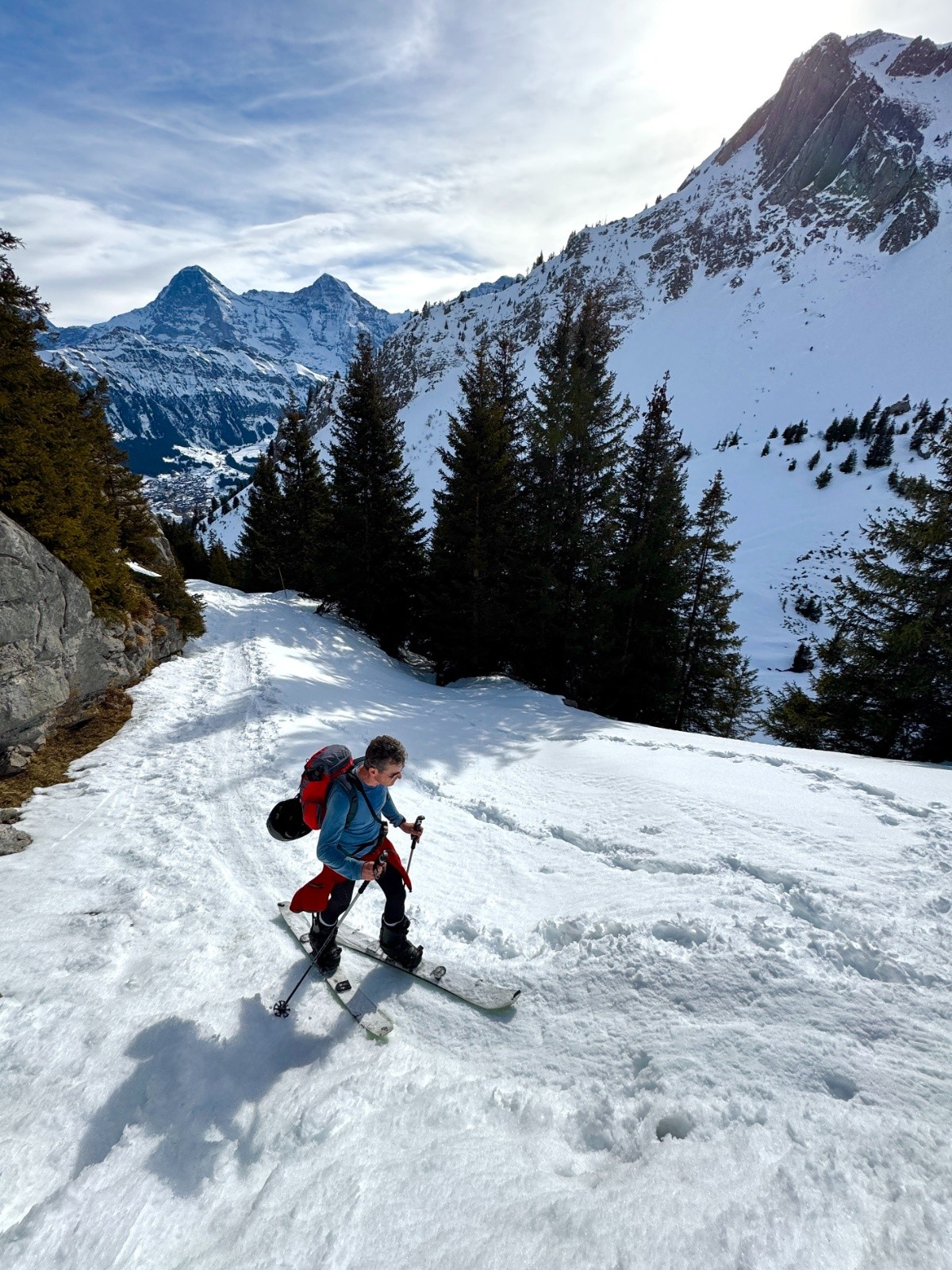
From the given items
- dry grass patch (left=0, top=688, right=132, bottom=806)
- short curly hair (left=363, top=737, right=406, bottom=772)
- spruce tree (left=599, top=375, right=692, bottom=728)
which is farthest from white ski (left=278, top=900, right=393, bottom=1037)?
spruce tree (left=599, top=375, right=692, bottom=728)

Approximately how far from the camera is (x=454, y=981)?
14.7 feet

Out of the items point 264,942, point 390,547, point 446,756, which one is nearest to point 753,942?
point 264,942

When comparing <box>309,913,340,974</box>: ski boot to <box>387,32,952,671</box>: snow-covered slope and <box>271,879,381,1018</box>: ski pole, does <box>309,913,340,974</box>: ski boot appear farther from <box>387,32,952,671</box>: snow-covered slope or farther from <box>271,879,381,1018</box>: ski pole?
<box>387,32,952,671</box>: snow-covered slope

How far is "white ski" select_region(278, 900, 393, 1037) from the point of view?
4.08m

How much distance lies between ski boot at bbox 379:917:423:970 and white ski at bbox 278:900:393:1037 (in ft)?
1.16

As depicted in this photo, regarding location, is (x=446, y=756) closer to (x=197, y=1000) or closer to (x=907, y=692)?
(x=197, y=1000)

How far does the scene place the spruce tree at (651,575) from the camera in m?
16.8

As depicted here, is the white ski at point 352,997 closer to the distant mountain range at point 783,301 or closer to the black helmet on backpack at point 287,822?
the black helmet on backpack at point 287,822

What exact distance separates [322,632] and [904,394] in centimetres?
9525

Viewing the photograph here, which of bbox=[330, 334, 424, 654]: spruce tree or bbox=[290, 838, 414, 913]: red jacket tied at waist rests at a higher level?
bbox=[330, 334, 424, 654]: spruce tree

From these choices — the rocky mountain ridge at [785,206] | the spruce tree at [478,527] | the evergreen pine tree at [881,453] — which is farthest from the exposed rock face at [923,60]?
the spruce tree at [478,527]

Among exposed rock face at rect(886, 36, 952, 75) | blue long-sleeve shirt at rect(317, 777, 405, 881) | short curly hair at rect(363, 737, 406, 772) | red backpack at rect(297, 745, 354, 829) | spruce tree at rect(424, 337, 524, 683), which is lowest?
blue long-sleeve shirt at rect(317, 777, 405, 881)

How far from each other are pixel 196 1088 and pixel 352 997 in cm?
119

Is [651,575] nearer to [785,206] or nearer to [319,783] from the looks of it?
[319,783]
